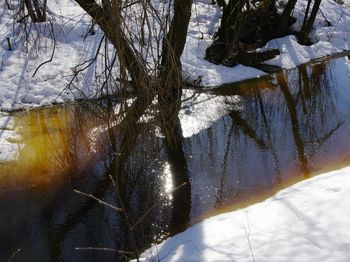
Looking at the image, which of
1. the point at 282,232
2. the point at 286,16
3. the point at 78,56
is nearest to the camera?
the point at 282,232

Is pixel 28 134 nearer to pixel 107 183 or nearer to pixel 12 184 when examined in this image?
pixel 12 184

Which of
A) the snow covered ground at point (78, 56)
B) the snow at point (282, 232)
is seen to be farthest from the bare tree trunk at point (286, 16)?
the snow at point (282, 232)

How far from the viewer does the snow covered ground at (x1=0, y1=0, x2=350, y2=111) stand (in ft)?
31.1

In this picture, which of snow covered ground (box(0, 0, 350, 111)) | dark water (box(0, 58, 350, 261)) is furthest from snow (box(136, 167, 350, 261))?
snow covered ground (box(0, 0, 350, 111))

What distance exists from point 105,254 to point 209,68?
664 cm

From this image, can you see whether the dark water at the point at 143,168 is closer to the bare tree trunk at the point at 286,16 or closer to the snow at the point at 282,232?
the snow at the point at 282,232

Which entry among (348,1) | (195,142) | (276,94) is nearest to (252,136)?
(195,142)

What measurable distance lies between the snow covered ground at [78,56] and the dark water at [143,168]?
64 centimetres

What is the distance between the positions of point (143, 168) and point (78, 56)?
4.85 m

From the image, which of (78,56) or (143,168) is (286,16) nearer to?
(78,56)

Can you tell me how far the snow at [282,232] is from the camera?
11.9 ft

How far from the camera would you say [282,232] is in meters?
3.99

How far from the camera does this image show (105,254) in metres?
5.06

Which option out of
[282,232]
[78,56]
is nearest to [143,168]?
[282,232]
